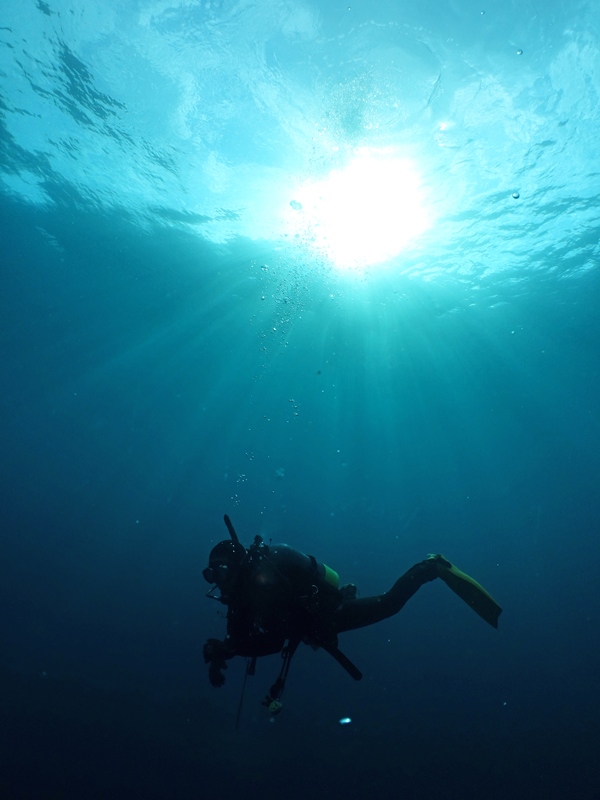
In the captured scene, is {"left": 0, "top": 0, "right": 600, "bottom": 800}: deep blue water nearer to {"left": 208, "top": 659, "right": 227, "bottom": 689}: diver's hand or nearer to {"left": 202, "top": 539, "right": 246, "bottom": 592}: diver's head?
{"left": 202, "top": 539, "right": 246, "bottom": 592}: diver's head

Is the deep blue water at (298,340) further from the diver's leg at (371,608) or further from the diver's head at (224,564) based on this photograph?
the diver's leg at (371,608)

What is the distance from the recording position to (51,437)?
50438mm

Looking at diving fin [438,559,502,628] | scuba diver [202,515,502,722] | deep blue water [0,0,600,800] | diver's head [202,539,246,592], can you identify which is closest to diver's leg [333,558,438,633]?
scuba diver [202,515,502,722]

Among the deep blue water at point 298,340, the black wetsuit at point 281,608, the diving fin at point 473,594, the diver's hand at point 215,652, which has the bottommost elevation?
the diver's hand at point 215,652

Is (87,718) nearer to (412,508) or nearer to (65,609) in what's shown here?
(65,609)

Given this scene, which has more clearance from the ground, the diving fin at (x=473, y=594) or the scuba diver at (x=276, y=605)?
the diving fin at (x=473, y=594)

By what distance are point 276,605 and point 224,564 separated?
31.1 inches

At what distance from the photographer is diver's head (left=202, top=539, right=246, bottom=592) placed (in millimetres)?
4660

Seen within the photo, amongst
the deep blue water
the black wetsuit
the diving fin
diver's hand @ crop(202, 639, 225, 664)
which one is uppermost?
the deep blue water

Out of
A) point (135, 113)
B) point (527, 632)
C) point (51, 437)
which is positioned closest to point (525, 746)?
point (527, 632)

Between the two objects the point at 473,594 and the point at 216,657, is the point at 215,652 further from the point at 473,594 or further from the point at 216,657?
the point at 473,594

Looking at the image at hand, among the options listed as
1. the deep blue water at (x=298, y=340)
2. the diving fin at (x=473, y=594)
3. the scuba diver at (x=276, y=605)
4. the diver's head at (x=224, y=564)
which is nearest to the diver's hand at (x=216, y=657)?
the scuba diver at (x=276, y=605)

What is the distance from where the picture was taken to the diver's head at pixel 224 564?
15.3 feet

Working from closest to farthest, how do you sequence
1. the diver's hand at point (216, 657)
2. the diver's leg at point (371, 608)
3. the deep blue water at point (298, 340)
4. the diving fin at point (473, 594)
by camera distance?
the diver's hand at point (216, 657) → the diver's leg at point (371, 608) → the diving fin at point (473, 594) → the deep blue water at point (298, 340)
